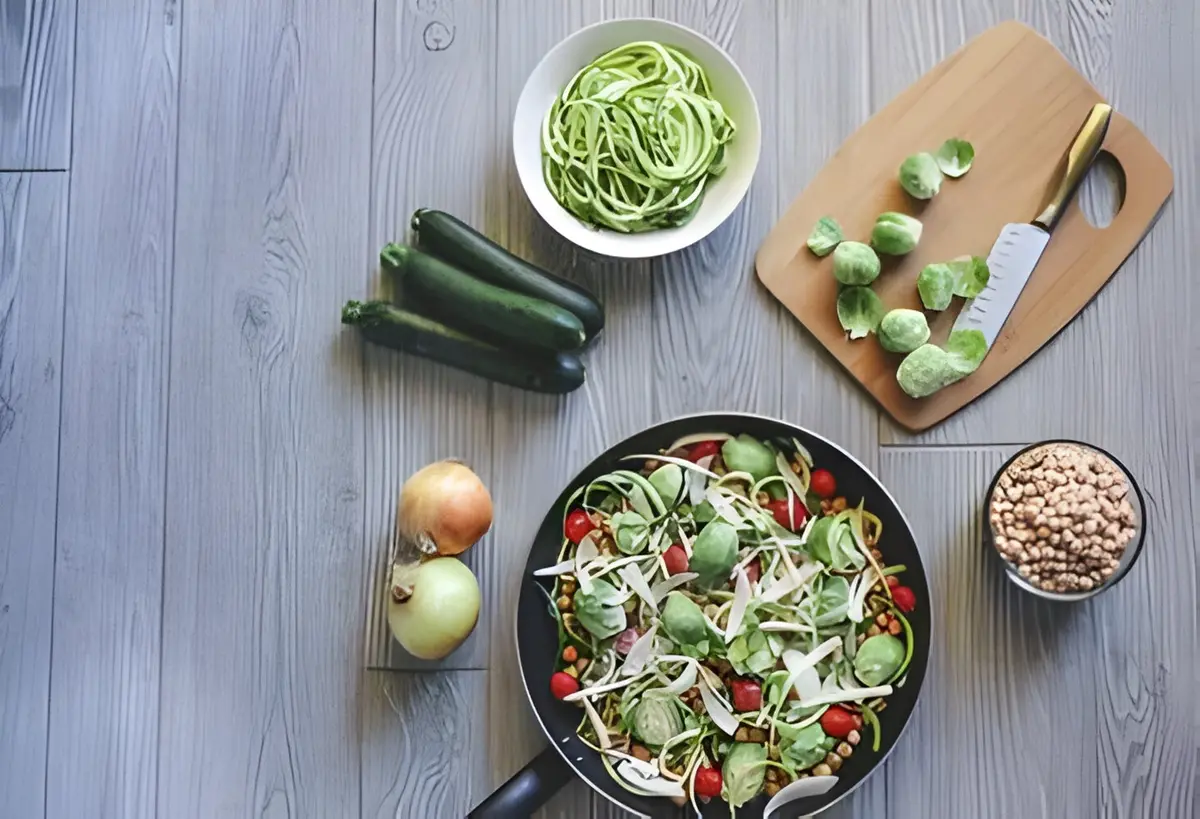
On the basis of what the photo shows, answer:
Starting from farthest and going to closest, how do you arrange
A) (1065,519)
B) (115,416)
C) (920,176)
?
(115,416) < (920,176) < (1065,519)

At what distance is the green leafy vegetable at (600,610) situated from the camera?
1.19m

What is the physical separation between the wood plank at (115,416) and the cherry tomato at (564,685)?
0.52m

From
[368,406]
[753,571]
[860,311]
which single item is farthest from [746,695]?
[368,406]

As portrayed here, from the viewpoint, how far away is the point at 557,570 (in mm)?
1232

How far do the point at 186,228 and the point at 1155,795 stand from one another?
55.6 inches

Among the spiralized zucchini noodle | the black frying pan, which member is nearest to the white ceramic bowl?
the spiralized zucchini noodle

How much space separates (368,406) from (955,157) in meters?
0.79

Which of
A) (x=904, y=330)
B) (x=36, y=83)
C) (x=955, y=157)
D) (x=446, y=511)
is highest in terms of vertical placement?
(x=36, y=83)

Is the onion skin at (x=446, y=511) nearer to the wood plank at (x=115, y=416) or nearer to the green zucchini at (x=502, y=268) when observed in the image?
the green zucchini at (x=502, y=268)

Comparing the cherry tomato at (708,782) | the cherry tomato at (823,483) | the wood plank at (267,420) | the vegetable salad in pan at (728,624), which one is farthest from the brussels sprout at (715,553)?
the wood plank at (267,420)

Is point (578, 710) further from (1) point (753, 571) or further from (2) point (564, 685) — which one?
(1) point (753, 571)

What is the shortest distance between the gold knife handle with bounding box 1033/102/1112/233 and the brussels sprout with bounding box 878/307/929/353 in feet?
0.62

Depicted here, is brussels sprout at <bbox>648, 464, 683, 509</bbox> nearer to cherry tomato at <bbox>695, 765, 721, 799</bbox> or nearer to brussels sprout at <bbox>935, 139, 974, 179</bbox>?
cherry tomato at <bbox>695, 765, 721, 799</bbox>

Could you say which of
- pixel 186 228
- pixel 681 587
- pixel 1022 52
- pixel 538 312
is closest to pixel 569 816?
pixel 681 587
